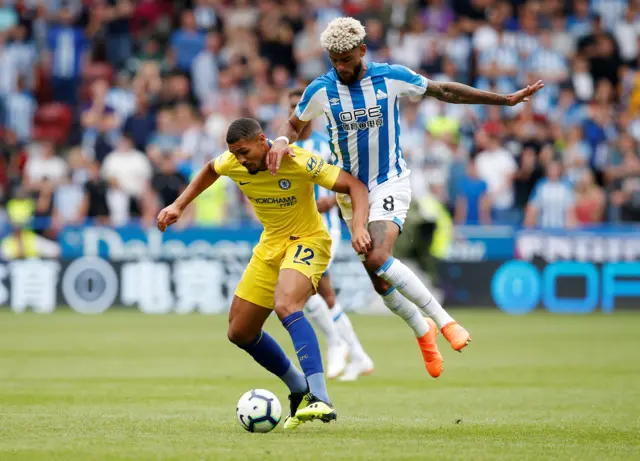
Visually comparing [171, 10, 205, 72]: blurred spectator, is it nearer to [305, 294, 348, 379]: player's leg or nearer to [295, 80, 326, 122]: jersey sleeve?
[305, 294, 348, 379]: player's leg

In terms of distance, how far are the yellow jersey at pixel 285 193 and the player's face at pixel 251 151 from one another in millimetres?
145

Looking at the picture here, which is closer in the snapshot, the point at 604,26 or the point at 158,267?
the point at 158,267

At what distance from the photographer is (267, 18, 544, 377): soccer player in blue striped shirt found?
29.6 ft

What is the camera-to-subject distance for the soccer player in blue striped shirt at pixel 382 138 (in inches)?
356

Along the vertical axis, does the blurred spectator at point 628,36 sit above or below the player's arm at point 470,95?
above

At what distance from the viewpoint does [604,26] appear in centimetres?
2534

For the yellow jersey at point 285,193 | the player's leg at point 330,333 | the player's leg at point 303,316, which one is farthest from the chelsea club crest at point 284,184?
the player's leg at point 330,333

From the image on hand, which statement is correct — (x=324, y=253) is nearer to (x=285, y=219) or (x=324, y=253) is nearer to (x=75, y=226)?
(x=285, y=219)

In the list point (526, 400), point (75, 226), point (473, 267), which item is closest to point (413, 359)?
point (526, 400)

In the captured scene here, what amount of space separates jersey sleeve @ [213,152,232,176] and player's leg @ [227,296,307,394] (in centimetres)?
91

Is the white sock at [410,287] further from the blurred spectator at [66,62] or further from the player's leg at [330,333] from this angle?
the blurred spectator at [66,62]

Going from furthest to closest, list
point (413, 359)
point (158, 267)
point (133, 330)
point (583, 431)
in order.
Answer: point (158, 267)
point (133, 330)
point (413, 359)
point (583, 431)

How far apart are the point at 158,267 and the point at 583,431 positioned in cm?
1336

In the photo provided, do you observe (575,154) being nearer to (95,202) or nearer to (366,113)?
(95,202)
